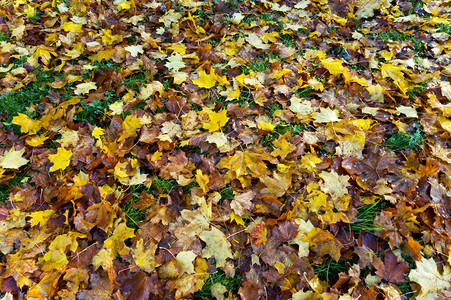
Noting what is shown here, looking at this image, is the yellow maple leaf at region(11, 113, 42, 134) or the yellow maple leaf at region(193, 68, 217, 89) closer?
the yellow maple leaf at region(11, 113, 42, 134)

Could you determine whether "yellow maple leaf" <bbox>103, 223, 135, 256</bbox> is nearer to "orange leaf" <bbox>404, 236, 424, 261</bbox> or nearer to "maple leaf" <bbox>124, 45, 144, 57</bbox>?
"orange leaf" <bbox>404, 236, 424, 261</bbox>

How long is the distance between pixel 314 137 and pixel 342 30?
1.74 m

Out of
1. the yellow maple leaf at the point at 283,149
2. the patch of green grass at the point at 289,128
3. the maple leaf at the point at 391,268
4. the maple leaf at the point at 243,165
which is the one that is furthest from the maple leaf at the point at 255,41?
the maple leaf at the point at 391,268

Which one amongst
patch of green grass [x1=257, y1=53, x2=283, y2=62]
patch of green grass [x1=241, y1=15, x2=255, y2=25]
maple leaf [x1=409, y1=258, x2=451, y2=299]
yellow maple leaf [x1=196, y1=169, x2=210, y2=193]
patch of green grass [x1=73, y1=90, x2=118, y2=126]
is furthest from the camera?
patch of green grass [x1=241, y1=15, x2=255, y2=25]

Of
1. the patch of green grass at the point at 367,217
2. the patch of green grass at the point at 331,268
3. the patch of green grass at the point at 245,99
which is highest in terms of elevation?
the patch of green grass at the point at 245,99

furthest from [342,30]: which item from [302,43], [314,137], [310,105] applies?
[314,137]

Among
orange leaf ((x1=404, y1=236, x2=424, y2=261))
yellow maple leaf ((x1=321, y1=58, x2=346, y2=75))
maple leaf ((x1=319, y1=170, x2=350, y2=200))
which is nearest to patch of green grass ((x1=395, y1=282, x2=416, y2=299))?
orange leaf ((x1=404, y1=236, x2=424, y2=261))

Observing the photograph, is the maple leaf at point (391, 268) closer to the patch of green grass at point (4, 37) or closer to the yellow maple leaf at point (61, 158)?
the yellow maple leaf at point (61, 158)

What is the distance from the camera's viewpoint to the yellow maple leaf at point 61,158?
204 cm

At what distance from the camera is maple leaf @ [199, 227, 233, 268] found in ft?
5.47

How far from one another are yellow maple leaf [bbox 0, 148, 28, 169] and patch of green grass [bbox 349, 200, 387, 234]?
7.71ft

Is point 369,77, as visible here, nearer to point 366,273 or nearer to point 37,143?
point 366,273

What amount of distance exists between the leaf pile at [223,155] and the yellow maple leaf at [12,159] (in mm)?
14

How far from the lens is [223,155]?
7.03 ft
